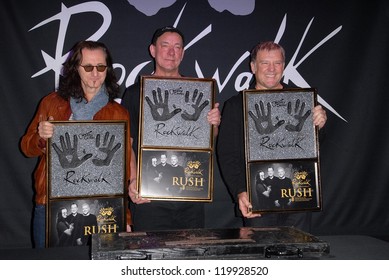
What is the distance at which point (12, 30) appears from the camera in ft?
10.6

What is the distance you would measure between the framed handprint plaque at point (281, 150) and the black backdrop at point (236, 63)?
4.59ft

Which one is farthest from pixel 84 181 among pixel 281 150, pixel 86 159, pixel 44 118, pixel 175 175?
pixel 281 150

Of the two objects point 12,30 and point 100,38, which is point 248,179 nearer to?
point 100,38

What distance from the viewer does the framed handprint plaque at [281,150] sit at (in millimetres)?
2127

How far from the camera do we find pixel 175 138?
2.24 metres

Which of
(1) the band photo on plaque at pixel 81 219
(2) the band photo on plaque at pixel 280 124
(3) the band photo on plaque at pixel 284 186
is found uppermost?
(2) the band photo on plaque at pixel 280 124

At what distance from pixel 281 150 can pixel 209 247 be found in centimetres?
98

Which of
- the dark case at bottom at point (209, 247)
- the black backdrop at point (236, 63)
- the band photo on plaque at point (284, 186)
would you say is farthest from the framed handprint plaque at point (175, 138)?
the black backdrop at point (236, 63)

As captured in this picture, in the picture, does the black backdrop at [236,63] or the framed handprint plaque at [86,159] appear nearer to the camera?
the framed handprint plaque at [86,159]

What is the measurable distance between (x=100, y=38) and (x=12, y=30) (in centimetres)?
62

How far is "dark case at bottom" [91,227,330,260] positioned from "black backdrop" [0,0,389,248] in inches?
84.4

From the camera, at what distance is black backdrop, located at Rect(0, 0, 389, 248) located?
3.28m

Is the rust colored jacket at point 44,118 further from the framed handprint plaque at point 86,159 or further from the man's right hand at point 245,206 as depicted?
the man's right hand at point 245,206
